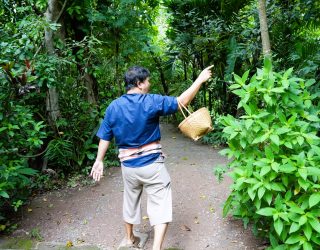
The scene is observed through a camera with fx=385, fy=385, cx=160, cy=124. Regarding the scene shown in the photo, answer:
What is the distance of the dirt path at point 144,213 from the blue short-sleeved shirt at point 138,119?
1.05 meters

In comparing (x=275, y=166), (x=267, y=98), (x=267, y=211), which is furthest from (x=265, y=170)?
(x=267, y=98)

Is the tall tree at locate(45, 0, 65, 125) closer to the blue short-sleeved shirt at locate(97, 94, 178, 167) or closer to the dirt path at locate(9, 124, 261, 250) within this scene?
the dirt path at locate(9, 124, 261, 250)

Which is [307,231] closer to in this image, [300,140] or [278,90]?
[300,140]

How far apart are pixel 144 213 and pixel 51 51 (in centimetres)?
264

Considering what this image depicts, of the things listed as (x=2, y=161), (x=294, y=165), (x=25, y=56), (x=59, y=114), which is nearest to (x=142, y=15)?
(x=59, y=114)

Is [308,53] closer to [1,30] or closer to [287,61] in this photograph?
[287,61]

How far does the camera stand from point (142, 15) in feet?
21.5

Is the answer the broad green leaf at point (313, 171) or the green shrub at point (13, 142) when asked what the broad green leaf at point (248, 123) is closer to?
the broad green leaf at point (313, 171)

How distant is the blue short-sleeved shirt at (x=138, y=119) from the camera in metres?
3.21

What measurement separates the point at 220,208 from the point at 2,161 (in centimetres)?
240

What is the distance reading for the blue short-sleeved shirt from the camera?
3.21 meters

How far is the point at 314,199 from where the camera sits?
2.70 m

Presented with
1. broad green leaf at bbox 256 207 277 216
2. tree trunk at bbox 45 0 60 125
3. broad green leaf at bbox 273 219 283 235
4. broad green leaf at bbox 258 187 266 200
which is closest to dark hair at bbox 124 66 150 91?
broad green leaf at bbox 258 187 266 200

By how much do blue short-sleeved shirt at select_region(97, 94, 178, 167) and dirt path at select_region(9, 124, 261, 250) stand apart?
105cm
